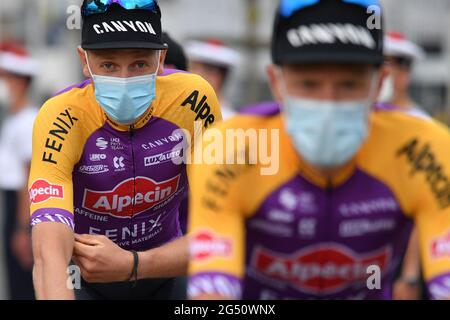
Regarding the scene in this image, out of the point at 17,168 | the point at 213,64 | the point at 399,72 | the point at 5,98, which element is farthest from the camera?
the point at 5,98

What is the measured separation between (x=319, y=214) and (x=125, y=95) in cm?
150

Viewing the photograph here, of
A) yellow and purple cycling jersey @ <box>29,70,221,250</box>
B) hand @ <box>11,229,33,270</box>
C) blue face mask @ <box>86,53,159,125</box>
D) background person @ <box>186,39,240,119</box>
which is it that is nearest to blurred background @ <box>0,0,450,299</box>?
hand @ <box>11,229,33,270</box>

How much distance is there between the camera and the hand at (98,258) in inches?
186

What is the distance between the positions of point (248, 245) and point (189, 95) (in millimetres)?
1587

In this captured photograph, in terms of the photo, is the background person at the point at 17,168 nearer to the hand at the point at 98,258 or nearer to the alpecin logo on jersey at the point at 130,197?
the alpecin logo on jersey at the point at 130,197

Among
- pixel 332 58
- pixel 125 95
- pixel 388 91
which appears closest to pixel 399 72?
pixel 388 91

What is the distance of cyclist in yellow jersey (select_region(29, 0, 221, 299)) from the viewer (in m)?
4.78

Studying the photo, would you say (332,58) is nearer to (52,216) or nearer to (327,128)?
(327,128)

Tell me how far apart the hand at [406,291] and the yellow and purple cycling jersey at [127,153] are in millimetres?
3302

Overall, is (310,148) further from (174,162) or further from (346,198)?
(174,162)

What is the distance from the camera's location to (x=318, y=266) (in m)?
3.86

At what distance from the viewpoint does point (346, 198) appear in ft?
12.5

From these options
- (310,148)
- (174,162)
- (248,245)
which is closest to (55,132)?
(174,162)

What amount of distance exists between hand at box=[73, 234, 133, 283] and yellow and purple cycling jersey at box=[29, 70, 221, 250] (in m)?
0.34
